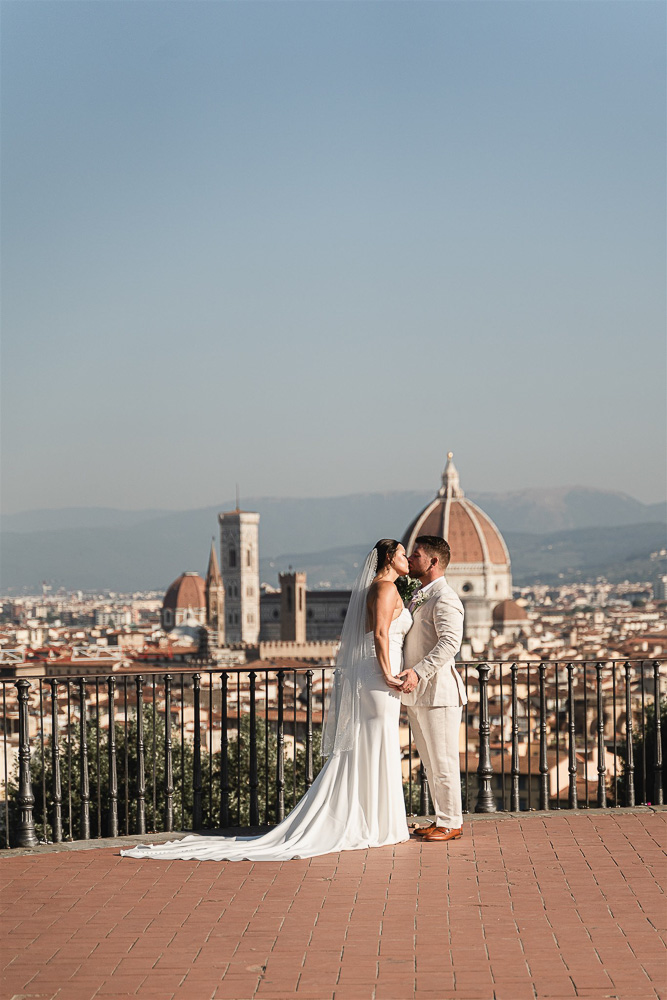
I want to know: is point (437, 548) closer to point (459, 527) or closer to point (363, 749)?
point (363, 749)

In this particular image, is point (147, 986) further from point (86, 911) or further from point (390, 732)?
point (390, 732)

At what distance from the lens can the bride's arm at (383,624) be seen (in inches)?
239

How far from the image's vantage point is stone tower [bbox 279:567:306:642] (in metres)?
97.4

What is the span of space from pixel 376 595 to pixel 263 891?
1.55 meters

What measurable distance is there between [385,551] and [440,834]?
141 cm

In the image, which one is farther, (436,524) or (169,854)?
(436,524)

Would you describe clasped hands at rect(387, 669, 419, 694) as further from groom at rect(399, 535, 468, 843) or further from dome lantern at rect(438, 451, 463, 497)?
dome lantern at rect(438, 451, 463, 497)

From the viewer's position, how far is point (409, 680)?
19.9ft

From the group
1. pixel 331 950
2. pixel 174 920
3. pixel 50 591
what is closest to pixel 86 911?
pixel 174 920

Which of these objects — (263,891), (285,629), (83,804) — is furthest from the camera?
(285,629)

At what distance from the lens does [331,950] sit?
434 centimetres

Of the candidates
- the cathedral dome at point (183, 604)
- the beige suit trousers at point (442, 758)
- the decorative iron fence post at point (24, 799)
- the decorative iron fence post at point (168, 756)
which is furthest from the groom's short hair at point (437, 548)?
the cathedral dome at point (183, 604)

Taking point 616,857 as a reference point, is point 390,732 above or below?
above

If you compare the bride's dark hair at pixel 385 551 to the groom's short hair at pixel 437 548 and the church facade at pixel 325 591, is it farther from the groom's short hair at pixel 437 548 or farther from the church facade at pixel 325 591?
the church facade at pixel 325 591
